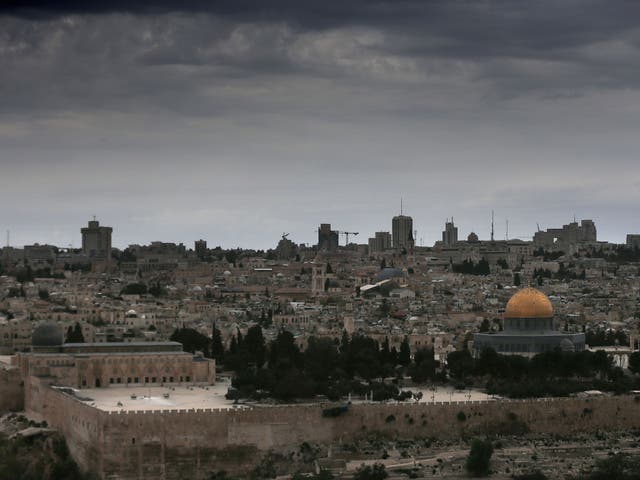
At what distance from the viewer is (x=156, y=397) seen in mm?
63625

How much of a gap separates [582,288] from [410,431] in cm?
7522

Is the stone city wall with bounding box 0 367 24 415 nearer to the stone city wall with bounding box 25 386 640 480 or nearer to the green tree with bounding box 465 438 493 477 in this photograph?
the stone city wall with bounding box 25 386 640 480

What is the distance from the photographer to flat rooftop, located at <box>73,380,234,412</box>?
60312mm

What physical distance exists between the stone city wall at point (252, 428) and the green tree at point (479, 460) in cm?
316

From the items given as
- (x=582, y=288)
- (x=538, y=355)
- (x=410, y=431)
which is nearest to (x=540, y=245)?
(x=582, y=288)

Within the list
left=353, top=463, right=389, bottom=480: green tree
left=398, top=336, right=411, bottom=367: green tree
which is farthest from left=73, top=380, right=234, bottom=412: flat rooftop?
left=398, top=336, right=411, bottom=367: green tree

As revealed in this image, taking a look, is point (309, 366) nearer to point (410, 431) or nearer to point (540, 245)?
point (410, 431)

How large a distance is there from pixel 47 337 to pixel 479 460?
830 inches

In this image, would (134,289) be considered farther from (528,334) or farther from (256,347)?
(528,334)

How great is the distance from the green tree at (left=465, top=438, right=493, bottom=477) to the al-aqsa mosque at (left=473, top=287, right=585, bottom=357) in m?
17.2

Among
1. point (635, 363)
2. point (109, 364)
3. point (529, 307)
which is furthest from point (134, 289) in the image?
point (635, 363)

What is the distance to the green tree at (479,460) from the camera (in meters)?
57.1

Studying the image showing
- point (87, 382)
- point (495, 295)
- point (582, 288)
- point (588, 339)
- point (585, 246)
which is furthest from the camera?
point (585, 246)

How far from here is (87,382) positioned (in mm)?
68500
